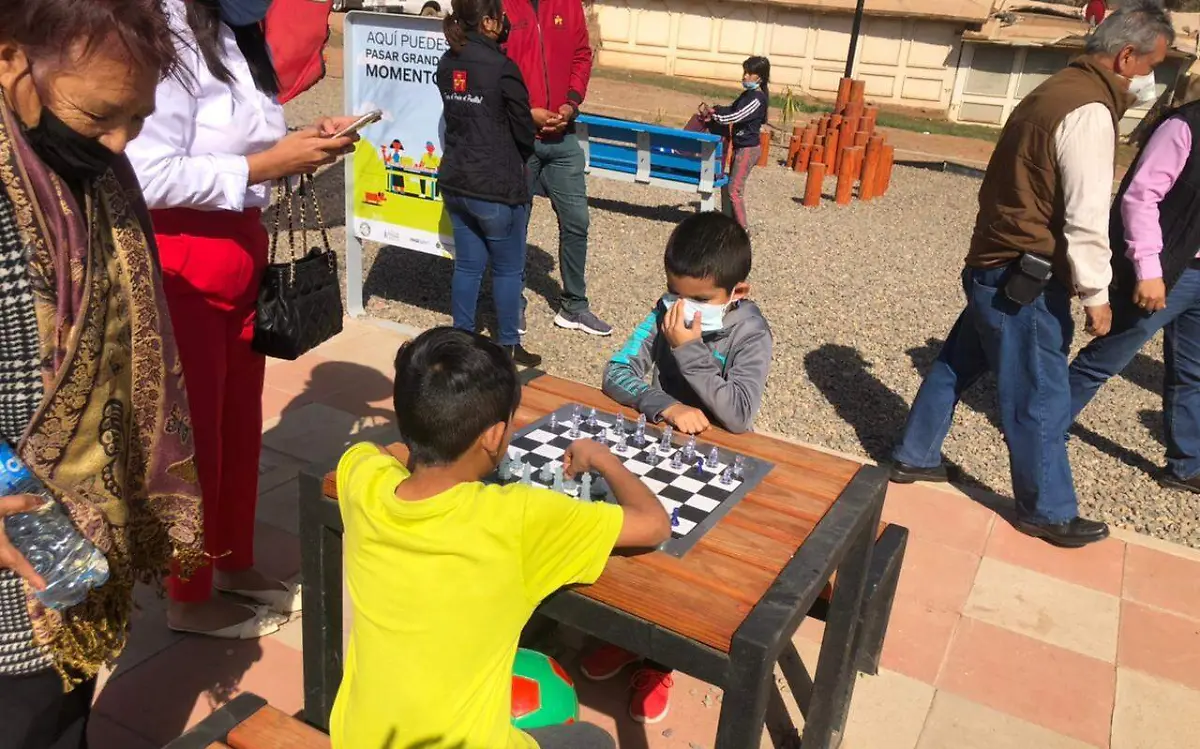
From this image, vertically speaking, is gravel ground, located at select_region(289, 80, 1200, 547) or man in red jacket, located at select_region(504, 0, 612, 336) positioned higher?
man in red jacket, located at select_region(504, 0, 612, 336)

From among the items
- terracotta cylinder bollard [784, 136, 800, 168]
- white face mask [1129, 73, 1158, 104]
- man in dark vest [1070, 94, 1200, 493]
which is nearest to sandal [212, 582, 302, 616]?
man in dark vest [1070, 94, 1200, 493]

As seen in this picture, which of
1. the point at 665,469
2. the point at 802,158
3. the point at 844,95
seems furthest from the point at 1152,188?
the point at 844,95

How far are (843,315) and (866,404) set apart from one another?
1.59 meters

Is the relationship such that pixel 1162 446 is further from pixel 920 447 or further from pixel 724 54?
pixel 724 54

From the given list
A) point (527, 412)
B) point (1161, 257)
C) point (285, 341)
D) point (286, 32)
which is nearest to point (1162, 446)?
point (1161, 257)

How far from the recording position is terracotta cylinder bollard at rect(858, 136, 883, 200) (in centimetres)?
1081

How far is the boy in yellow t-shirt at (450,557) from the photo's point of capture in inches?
63.9

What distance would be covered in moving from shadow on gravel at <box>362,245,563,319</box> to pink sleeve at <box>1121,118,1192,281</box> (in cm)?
368

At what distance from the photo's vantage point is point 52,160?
1.54 meters

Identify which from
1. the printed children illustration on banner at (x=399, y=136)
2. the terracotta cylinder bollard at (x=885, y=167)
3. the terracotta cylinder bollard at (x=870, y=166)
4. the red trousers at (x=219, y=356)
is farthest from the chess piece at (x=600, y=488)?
the terracotta cylinder bollard at (x=885, y=167)

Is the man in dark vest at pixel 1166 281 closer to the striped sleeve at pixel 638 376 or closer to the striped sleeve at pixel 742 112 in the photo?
the striped sleeve at pixel 638 376

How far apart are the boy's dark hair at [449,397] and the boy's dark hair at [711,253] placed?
42.5 inches

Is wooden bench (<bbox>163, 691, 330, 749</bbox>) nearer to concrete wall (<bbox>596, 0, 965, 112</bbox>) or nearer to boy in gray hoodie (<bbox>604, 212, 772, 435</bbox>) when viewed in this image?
boy in gray hoodie (<bbox>604, 212, 772, 435</bbox>)

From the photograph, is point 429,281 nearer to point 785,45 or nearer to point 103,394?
point 103,394
